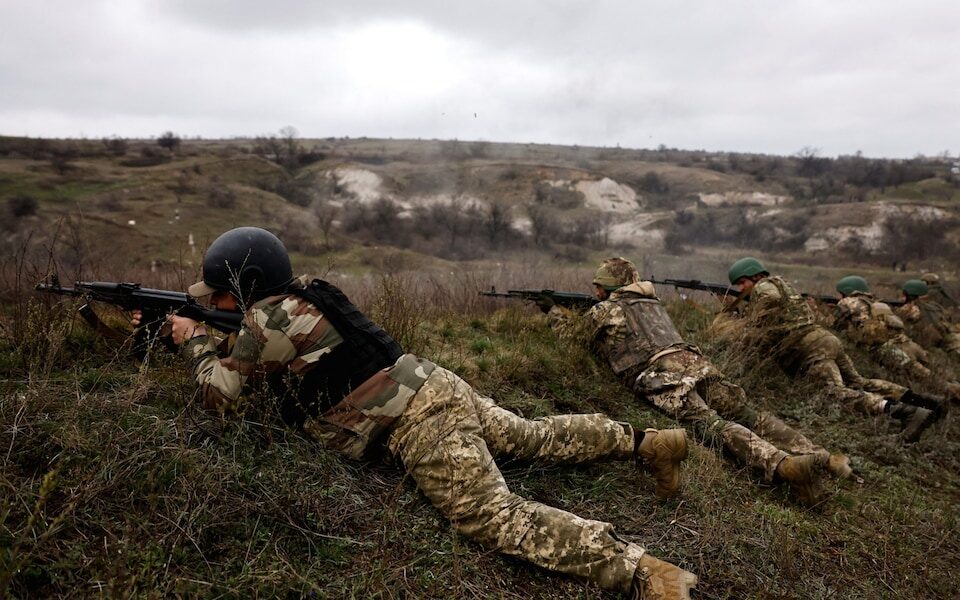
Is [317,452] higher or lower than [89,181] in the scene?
lower

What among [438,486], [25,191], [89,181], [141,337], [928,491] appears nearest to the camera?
[438,486]

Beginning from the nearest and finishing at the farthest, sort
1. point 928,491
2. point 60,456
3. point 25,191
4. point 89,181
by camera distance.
A: point 60,456 → point 928,491 → point 25,191 → point 89,181

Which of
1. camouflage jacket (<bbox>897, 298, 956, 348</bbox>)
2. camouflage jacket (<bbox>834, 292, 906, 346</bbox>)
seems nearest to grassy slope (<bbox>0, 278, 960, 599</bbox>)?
camouflage jacket (<bbox>834, 292, 906, 346</bbox>)

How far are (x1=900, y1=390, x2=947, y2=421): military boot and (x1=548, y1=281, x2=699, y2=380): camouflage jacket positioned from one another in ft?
9.36

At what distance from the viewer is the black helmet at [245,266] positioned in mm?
2805

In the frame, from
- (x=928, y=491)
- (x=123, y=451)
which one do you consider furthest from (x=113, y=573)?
(x=928, y=491)

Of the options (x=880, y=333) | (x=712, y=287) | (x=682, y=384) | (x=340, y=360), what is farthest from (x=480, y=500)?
(x=880, y=333)

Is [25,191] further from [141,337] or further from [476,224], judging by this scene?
[141,337]

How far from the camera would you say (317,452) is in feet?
9.30

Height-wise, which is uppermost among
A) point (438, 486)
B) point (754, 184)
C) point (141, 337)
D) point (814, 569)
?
point (754, 184)

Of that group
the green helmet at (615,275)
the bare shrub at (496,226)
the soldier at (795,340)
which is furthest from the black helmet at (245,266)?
the bare shrub at (496,226)

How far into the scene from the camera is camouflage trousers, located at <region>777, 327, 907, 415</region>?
19.1ft

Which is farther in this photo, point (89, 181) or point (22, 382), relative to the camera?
point (89, 181)

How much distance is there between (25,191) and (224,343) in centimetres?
2821
